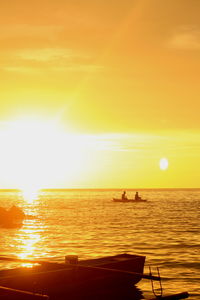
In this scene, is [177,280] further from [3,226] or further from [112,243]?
[3,226]

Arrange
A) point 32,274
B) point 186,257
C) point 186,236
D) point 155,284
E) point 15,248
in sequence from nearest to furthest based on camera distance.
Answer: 1. point 32,274
2. point 155,284
3. point 186,257
4. point 15,248
5. point 186,236

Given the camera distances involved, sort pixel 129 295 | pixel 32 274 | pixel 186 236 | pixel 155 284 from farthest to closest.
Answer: pixel 186 236 < pixel 155 284 < pixel 129 295 < pixel 32 274

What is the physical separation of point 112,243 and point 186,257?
34.1 ft

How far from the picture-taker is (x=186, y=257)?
34.4 m

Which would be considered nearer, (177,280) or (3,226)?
(177,280)

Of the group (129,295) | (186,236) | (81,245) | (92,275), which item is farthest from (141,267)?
(186,236)

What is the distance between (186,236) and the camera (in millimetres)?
50562

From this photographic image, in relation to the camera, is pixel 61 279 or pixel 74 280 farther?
pixel 74 280

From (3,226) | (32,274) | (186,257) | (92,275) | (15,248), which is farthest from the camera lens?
(3,226)

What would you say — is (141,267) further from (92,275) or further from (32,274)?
(32,274)

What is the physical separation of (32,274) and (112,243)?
2450 centimetres

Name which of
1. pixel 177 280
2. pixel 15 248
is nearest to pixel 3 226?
pixel 15 248

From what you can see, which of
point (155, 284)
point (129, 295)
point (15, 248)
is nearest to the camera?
point (129, 295)

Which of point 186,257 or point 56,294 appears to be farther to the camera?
point 186,257
